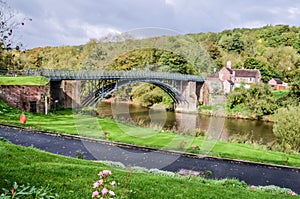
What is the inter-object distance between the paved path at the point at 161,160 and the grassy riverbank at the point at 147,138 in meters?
1.09

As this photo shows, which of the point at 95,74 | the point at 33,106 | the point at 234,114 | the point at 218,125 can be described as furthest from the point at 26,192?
the point at 234,114

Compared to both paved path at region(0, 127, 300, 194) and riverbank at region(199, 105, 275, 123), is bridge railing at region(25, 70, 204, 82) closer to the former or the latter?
riverbank at region(199, 105, 275, 123)

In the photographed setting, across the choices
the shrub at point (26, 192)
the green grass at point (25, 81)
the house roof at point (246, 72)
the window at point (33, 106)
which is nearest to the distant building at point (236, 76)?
the house roof at point (246, 72)

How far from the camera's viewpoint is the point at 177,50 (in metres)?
13.0

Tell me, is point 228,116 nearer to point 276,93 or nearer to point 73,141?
point 276,93

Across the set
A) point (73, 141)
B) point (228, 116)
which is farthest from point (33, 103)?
point (228, 116)

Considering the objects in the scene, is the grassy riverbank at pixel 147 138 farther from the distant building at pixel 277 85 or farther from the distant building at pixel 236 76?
the distant building at pixel 277 85

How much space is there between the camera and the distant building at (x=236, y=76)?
50.4 meters

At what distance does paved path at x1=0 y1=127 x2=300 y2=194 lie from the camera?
12.5 m

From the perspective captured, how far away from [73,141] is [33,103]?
9873mm

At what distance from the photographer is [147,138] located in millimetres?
18688

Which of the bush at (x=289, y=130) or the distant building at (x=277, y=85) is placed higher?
the distant building at (x=277, y=85)

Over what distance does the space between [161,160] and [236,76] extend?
1831 inches

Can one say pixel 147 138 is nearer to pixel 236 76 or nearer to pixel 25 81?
pixel 25 81
